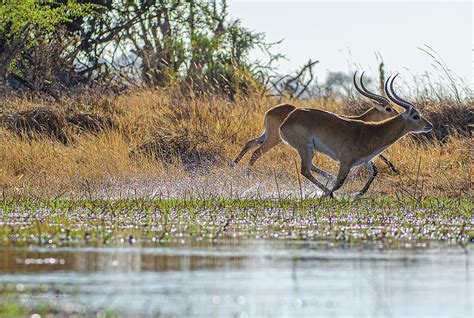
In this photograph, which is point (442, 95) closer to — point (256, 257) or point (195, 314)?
point (256, 257)

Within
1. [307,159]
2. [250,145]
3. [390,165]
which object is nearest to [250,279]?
[307,159]

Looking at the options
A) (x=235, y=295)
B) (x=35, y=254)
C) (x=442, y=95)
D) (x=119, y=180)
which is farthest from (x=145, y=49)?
(x=235, y=295)

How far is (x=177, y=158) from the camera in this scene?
54.4 ft

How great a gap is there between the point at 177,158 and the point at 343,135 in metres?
4.32

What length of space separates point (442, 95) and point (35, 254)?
46.0ft

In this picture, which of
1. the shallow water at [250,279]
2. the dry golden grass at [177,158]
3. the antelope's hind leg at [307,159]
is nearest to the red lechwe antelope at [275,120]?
the dry golden grass at [177,158]

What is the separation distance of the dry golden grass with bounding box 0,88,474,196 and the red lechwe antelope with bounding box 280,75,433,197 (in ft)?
2.01

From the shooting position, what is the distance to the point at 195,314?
5.30 meters

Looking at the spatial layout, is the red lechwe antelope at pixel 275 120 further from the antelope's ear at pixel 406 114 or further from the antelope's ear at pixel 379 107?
the antelope's ear at pixel 406 114

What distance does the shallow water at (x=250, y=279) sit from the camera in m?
5.51

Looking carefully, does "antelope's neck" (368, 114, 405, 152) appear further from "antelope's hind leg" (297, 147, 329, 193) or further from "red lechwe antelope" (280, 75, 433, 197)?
"antelope's hind leg" (297, 147, 329, 193)

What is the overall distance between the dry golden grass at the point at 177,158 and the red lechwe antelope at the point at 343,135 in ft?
2.01

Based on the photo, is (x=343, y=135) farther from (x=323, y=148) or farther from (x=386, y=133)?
(x=386, y=133)

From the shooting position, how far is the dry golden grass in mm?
14156
